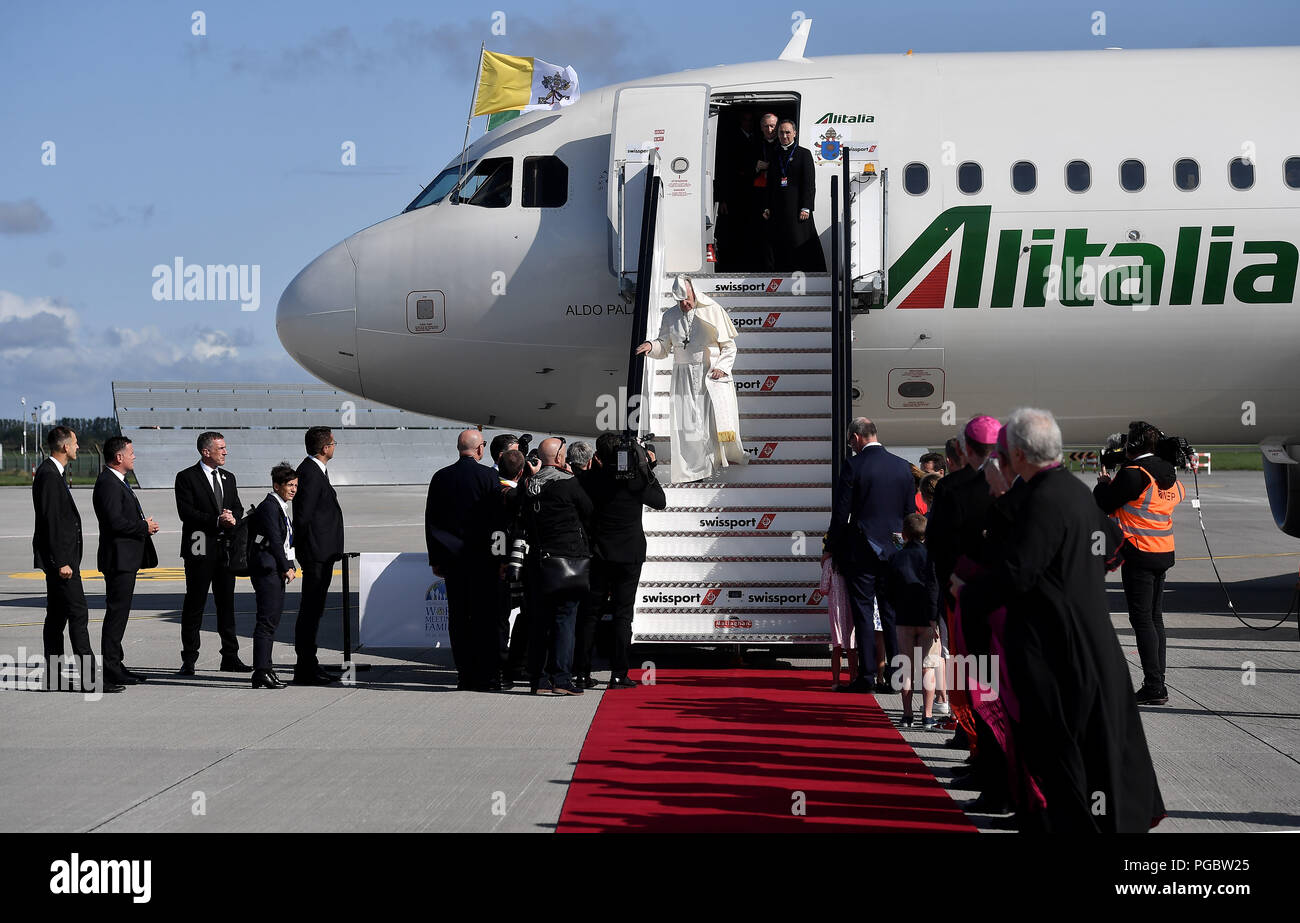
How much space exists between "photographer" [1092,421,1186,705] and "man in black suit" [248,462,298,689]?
6.07m

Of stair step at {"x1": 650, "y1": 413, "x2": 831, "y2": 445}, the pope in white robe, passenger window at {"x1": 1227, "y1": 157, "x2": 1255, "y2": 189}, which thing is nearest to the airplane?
passenger window at {"x1": 1227, "y1": 157, "x2": 1255, "y2": 189}

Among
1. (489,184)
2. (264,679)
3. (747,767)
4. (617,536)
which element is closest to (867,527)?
(617,536)

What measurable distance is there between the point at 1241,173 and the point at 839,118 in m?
3.95

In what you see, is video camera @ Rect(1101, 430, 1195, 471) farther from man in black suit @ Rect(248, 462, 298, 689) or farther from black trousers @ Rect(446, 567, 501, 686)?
man in black suit @ Rect(248, 462, 298, 689)

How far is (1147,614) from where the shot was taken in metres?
8.41

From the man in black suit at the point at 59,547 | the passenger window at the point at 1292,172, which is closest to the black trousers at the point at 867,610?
the man in black suit at the point at 59,547

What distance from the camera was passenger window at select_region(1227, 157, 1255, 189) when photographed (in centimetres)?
1206

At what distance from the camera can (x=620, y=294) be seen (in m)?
12.2

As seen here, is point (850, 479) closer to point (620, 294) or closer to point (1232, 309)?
point (620, 294)

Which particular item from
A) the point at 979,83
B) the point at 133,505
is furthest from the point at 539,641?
the point at 979,83

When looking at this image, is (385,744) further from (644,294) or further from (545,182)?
(545,182)

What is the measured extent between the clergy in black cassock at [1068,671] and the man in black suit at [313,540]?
6245mm

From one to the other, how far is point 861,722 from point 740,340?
4956 millimetres

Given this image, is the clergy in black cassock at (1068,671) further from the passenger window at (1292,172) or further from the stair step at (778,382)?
the passenger window at (1292,172)
